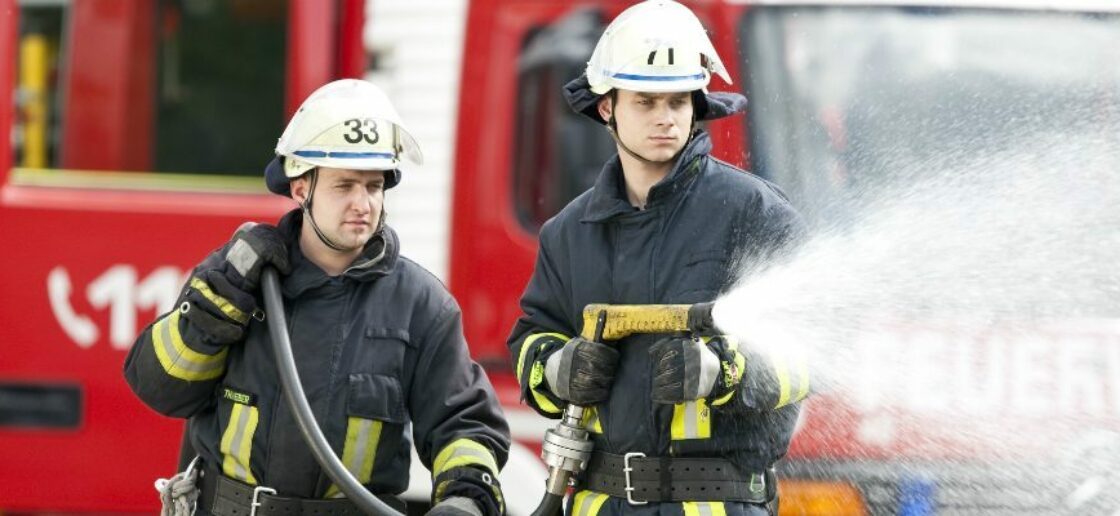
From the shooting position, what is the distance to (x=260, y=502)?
438cm

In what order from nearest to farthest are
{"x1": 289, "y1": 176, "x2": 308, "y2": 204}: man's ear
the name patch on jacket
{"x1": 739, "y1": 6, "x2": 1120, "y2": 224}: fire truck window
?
the name patch on jacket
{"x1": 289, "y1": 176, "x2": 308, "y2": 204}: man's ear
{"x1": 739, "y1": 6, "x2": 1120, "y2": 224}: fire truck window

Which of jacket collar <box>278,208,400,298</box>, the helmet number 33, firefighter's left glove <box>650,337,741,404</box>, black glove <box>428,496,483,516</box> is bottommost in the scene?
black glove <box>428,496,483,516</box>

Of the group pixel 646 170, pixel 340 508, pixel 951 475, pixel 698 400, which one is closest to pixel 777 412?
pixel 698 400

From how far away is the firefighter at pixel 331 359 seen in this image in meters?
4.38

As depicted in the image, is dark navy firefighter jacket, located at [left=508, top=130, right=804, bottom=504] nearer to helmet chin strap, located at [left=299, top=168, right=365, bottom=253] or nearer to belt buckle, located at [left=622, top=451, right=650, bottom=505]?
belt buckle, located at [left=622, top=451, right=650, bottom=505]

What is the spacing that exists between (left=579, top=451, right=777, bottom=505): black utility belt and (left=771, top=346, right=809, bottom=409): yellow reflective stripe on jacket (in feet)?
0.66

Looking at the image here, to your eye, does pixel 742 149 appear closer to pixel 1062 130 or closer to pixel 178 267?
pixel 1062 130

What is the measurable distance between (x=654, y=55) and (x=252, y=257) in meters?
1.08

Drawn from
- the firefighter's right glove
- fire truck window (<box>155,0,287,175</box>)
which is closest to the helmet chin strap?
the firefighter's right glove

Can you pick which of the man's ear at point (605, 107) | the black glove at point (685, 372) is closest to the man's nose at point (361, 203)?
the man's ear at point (605, 107)

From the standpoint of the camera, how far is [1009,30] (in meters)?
6.23

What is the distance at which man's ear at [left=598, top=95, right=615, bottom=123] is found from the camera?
14.6ft

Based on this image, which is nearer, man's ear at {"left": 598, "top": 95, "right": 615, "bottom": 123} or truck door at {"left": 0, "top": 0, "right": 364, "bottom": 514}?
man's ear at {"left": 598, "top": 95, "right": 615, "bottom": 123}

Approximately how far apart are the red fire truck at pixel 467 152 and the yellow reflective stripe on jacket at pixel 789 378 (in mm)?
1485
